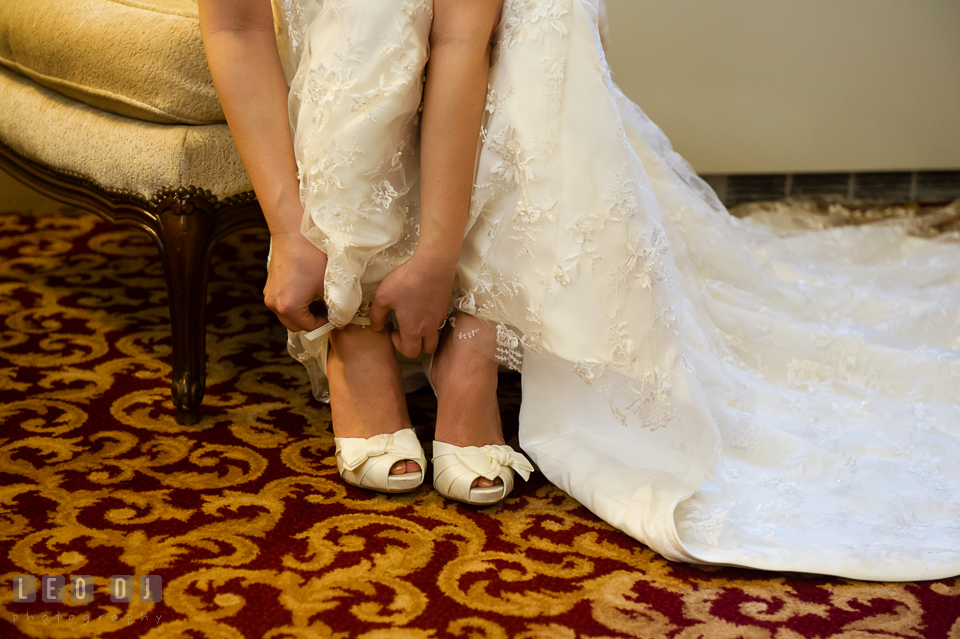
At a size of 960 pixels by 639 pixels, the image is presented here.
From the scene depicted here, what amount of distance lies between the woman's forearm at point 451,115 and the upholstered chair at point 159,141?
305 mm

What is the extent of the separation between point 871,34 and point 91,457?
1913 mm

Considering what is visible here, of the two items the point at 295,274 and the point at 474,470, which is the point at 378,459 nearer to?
the point at 474,470

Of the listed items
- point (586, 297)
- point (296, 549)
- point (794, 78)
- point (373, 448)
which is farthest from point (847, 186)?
point (296, 549)

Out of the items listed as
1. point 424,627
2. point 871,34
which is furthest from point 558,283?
point 871,34

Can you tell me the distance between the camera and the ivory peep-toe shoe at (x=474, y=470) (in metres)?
0.77

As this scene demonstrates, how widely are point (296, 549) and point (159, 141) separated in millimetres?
507

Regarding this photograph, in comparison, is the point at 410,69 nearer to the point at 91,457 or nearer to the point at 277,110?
the point at 277,110

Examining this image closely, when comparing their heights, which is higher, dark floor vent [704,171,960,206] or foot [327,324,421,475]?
dark floor vent [704,171,960,206]

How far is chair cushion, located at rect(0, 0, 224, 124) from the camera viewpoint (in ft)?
2.91

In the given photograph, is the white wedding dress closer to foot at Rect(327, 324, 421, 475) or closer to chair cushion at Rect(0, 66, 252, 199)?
foot at Rect(327, 324, 421, 475)

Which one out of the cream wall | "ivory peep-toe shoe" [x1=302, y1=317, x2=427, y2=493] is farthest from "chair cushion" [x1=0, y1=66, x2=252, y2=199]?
the cream wall

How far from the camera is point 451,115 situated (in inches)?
29.3

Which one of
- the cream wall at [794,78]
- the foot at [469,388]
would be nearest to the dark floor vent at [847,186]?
the cream wall at [794,78]

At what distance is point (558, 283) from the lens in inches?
29.6
